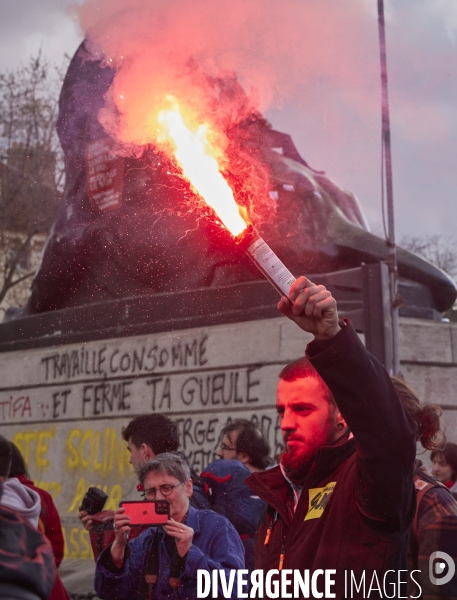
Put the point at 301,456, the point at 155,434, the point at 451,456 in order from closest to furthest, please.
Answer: the point at 301,456, the point at 155,434, the point at 451,456

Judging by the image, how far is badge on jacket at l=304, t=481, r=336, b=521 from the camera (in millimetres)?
2539

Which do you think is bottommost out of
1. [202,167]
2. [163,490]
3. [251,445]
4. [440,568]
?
[440,568]

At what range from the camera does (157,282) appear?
1165 centimetres

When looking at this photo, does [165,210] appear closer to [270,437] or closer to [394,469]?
[270,437]

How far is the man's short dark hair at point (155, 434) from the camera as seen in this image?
5039mm

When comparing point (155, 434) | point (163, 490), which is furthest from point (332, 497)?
point (155, 434)

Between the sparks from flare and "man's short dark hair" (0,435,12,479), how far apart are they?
145 centimetres

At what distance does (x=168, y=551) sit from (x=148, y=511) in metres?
0.19

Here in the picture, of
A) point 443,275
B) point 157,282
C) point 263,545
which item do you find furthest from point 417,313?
point 263,545

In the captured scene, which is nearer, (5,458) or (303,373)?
(303,373)

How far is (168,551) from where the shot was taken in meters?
3.80

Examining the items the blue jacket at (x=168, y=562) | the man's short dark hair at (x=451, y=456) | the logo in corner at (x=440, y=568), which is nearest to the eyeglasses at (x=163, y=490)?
the blue jacket at (x=168, y=562)

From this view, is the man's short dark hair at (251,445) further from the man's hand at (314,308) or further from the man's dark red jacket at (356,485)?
the man's hand at (314,308)

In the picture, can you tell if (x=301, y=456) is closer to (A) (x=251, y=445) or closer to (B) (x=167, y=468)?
(B) (x=167, y=468)
